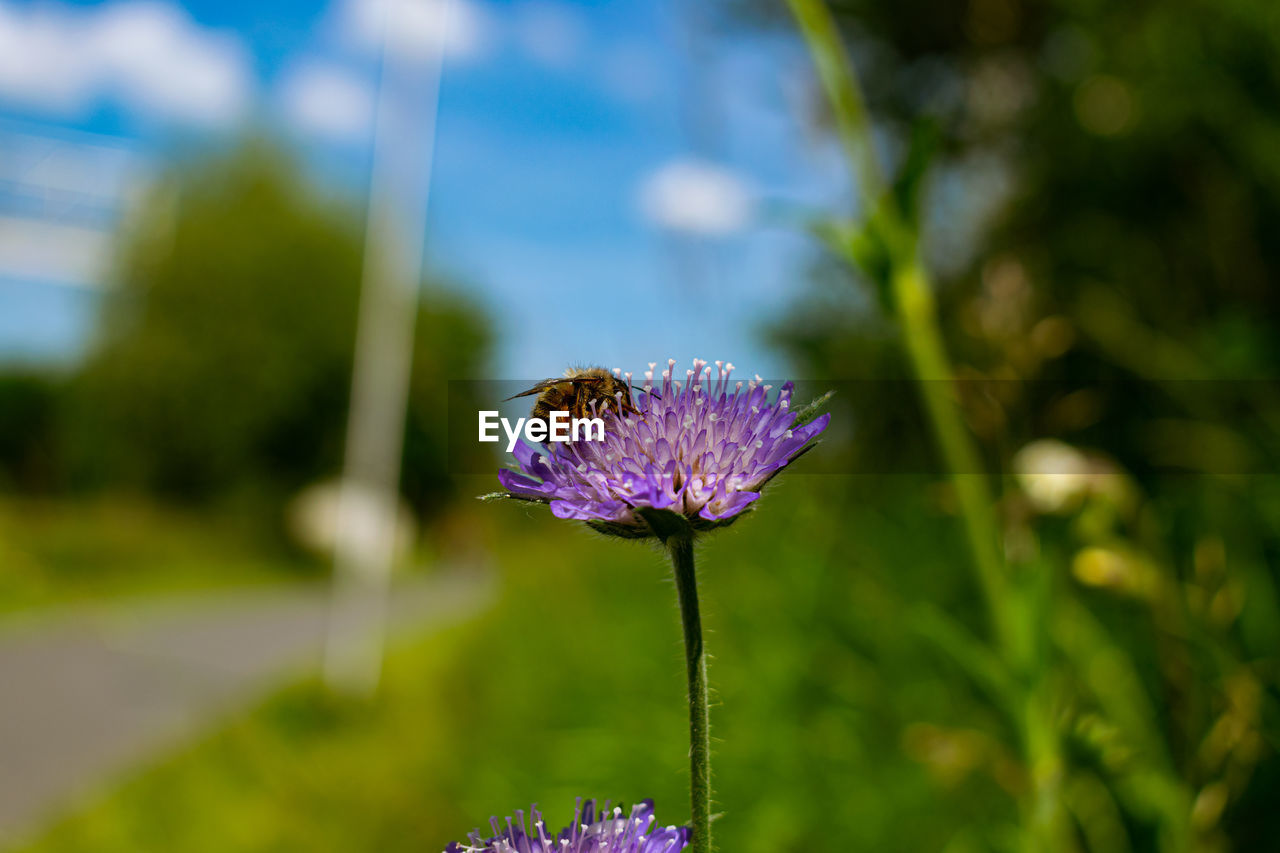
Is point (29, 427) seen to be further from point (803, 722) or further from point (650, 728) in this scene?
point (803, 722)

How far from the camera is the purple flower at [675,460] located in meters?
0.47

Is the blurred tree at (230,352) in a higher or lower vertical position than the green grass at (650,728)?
higher

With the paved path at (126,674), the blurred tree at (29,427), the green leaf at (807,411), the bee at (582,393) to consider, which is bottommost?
the paved path at (126,674)

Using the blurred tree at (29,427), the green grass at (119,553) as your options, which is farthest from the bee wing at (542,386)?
the blurred tree at (29,427)

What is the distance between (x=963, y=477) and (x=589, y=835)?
97 centimetres

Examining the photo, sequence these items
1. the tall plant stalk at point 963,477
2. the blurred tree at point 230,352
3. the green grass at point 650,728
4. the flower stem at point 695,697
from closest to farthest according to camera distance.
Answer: the flower stem at point 695,697
the tall plant stalk at point 963,477
the green grass at point 650,728
the blurred tree at point 230,352

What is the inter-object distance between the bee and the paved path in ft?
17.0

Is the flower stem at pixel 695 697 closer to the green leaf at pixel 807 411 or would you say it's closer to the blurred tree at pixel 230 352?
the green leaf at pixel 807 411

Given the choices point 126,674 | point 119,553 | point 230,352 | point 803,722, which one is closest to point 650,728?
point 803,722

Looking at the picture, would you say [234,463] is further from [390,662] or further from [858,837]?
[858,837]

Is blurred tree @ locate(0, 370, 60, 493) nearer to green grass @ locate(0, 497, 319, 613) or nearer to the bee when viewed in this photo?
green grass @ locate(0, 497, 319, 613)

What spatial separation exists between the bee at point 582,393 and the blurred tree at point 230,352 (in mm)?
13672

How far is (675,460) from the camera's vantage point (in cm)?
49

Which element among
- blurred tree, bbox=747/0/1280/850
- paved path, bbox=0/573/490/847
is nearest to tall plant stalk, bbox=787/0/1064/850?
blurred tree, bbox=747/0/1280/850
